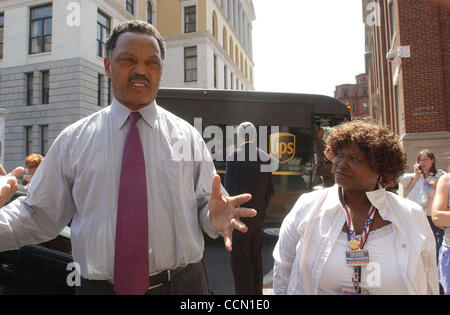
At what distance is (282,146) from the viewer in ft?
25.4

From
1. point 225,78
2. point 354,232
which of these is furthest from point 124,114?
point 225,78

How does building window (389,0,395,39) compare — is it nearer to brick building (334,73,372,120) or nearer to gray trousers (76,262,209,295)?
gray trousers (76,262,209,295)

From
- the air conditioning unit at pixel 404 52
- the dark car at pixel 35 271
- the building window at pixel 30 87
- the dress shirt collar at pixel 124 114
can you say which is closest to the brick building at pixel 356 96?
the building window at pixel 30 87

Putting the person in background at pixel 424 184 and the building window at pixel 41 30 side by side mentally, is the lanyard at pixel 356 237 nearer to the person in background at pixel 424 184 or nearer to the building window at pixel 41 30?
the person in background at pixel 424 184

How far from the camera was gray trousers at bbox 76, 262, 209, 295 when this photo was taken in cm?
172

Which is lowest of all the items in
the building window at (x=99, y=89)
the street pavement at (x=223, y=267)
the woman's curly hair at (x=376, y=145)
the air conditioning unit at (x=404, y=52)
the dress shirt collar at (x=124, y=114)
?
the street pavement at (x=223, y=267)

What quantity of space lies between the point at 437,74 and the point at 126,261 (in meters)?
11.1

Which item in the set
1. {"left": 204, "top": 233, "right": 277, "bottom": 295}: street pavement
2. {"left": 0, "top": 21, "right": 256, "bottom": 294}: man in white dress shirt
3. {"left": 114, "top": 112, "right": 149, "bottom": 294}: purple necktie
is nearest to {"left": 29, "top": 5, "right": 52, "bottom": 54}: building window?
{"left": 204, "top": 233, "right": 277, "bottom": 295}: street pavement

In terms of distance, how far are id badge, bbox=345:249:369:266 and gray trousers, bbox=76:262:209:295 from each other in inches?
32.1

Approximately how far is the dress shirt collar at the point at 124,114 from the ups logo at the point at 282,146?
5864 mm

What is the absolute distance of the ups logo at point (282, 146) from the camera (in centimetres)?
769

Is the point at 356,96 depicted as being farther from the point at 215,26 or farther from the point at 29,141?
the point at 29,141
